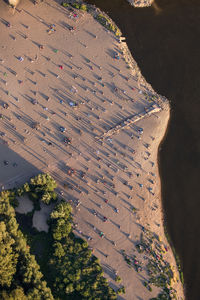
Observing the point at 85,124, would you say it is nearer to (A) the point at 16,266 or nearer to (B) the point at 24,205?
(B) the point at 24,205

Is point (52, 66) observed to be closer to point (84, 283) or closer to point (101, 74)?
point (101, 74)

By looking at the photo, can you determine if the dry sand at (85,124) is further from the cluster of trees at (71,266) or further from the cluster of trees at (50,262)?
the cluster of trees at (50,262)

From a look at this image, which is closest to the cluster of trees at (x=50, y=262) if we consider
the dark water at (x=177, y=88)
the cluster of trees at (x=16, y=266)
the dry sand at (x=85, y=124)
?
the cluster of trees at (x=16, y=266)

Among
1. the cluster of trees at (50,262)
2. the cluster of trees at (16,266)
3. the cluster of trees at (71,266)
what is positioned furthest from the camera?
the cluster of trees at (71,266)

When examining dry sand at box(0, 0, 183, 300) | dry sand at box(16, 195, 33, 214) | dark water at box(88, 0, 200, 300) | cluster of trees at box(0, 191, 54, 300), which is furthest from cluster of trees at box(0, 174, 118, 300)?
dark water at box(88, 0, 200, 300)

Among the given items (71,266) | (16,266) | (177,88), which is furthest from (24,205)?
(177,88)

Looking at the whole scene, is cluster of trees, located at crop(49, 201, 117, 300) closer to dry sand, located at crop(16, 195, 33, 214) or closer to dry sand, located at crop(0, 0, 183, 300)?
dry sand, located at crop(0, 0, 183, 300)
